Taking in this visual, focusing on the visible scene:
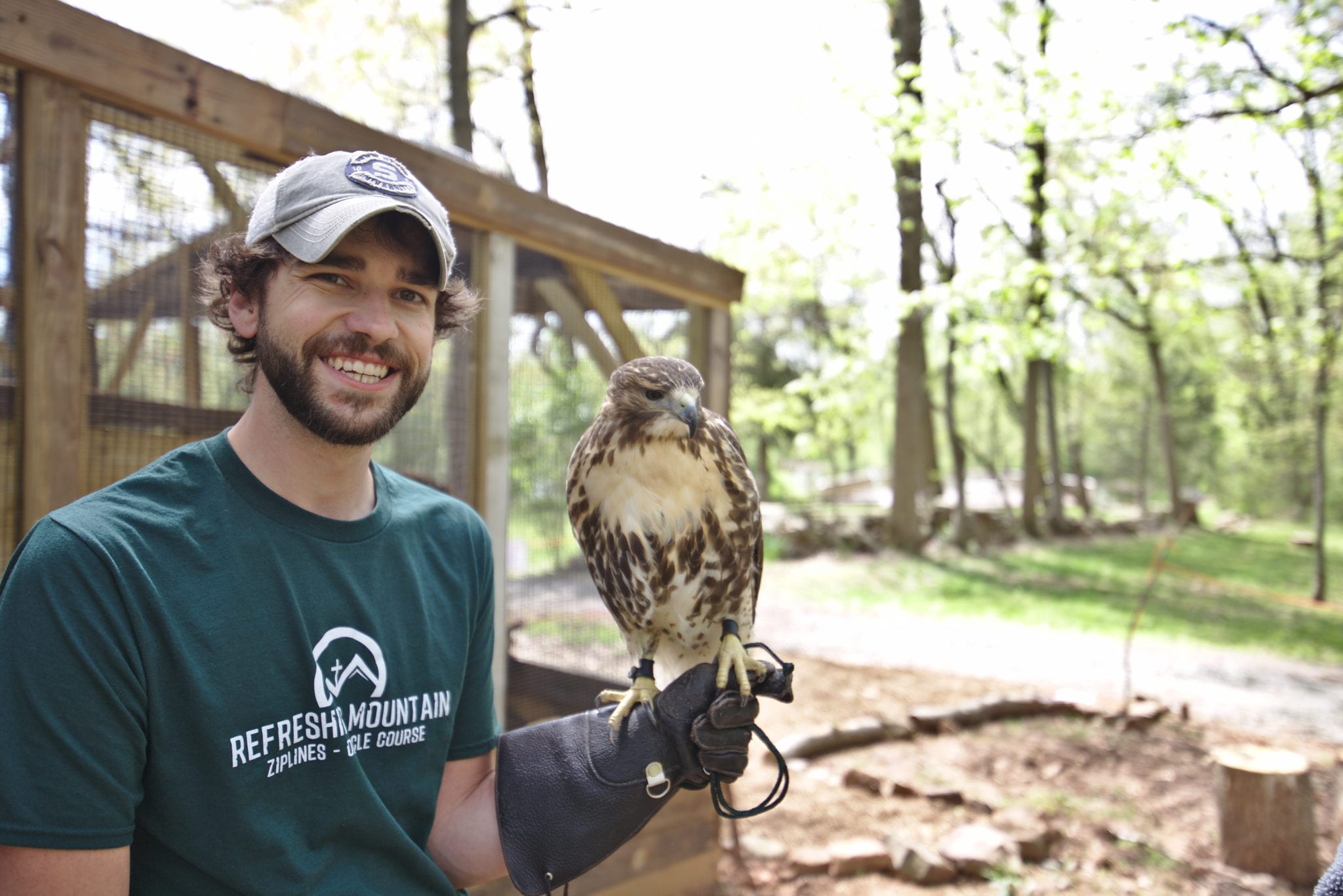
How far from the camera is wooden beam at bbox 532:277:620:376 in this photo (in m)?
3.98

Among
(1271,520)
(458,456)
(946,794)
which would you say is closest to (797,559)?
(946,794)

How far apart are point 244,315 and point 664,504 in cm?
103

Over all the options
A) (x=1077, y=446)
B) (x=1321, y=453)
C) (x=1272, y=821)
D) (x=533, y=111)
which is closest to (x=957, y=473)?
(x=1321, y=453)

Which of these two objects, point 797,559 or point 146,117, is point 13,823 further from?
point 797,559

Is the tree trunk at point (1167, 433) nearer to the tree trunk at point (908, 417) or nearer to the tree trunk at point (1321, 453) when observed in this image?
the tree trunk at point (1321, 453)

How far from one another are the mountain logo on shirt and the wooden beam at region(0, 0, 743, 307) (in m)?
1.78

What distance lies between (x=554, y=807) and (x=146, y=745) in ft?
3.02

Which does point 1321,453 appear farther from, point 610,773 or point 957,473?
point 610,773

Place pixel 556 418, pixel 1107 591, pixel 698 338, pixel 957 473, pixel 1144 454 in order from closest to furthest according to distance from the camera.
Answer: pixel 556 418 → pixel 698 338 → pixel 1107 591 → pixel 957 473 → pixel 1144 454

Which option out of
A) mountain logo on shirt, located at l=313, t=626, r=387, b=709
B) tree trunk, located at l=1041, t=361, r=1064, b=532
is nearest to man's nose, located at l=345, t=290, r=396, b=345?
mountain logo on shirt, located at l=313, t=626, r=387, b=709

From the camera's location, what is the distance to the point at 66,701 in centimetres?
126

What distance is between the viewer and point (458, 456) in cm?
363

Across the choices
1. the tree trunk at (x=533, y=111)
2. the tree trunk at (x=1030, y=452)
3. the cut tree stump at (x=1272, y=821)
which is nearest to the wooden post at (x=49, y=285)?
the cut tree stump at (x=1272, y=821)

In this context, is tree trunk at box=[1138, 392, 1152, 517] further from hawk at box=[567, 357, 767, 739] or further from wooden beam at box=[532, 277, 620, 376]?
hawk at box=[567, 357, 767, 739]
